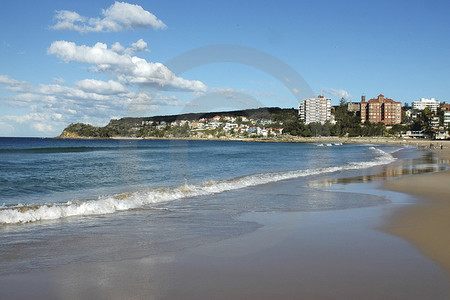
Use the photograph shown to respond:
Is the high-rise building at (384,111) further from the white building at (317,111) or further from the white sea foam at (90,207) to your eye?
the white sea foam at (90,207)

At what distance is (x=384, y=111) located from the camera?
154250 mm

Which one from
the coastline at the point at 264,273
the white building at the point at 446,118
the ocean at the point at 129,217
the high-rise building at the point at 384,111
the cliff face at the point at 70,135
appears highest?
the high-rise building at the point at 384,111

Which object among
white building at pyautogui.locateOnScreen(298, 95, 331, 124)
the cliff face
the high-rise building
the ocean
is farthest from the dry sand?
the cliff face

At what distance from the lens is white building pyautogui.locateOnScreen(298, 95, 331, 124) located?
156750 mm

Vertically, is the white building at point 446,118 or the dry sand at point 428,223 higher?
the white building at point 446,118

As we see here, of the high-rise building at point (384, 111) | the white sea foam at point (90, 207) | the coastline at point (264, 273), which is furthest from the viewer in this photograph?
the high-rise building at point (384, 111)

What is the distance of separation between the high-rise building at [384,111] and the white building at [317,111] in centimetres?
1619

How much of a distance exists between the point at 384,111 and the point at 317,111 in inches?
1095

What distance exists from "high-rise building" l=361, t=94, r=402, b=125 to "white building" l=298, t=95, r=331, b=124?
638 inches

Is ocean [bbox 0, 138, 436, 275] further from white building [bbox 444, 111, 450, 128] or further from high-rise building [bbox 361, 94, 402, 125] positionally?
high-rise building [bbox 361, 94, 402, 125]

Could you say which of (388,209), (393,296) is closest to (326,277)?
(393,296)

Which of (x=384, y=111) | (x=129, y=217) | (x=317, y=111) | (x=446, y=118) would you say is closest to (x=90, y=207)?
(x=129, y=217)

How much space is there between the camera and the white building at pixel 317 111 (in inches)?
6171

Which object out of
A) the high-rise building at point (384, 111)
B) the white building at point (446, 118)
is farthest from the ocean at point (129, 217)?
the high-rise building at point (384, 111)
